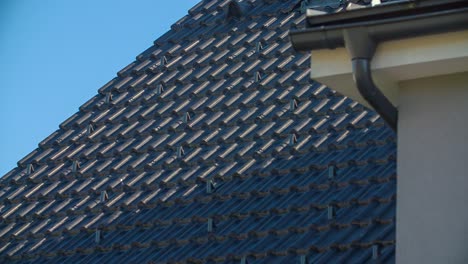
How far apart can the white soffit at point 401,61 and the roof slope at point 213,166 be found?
1228 mm

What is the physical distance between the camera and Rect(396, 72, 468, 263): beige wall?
6426 millimetres

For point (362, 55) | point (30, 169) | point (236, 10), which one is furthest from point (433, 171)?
point (236, 10)

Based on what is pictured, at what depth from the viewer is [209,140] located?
989 centimetres

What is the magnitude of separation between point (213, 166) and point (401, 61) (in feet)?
10.7

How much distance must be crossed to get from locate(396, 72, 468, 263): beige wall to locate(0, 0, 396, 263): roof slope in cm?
85

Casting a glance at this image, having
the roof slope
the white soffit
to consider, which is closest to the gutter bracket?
the white soffit

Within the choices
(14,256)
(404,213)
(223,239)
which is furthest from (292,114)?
(404,213)

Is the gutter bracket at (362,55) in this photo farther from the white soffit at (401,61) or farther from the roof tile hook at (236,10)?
the roof tile hook at (236,10)

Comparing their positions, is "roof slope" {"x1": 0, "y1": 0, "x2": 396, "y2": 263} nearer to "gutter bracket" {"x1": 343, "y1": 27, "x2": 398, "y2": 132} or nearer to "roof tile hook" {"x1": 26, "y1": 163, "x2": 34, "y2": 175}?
"roof tile hook" {"x1": 26, "y1": 163, "x2": 34, "y2": 175}

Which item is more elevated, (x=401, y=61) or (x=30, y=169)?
(x=30, y=169)

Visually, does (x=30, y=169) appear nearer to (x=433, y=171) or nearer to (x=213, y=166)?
(x=213, y=166)

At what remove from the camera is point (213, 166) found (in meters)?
9.53

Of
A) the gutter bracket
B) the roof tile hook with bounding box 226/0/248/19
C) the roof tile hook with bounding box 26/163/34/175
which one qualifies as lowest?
the gutter bracket

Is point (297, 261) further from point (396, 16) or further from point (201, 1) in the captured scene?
point (201, 1)
